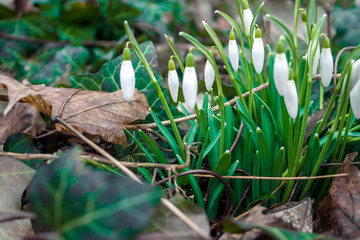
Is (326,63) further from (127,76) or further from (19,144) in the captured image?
(19,144)

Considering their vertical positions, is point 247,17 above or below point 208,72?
above

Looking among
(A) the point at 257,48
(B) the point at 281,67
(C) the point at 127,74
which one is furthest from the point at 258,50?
(C) the point at 127,74

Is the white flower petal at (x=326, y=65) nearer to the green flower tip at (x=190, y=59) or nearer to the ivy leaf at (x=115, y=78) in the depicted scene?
the green flower tip at (x=190, y=59)

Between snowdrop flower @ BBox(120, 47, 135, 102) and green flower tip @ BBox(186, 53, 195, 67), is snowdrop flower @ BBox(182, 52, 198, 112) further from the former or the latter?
snowdrop flower @ BBox(120, 47, 135, 102)

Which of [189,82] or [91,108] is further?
[91,108]

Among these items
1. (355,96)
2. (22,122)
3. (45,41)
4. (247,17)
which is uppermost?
(247,17)

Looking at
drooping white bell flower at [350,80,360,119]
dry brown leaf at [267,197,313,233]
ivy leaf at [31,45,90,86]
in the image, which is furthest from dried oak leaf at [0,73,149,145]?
ivy leaf at [31,45,90,86]

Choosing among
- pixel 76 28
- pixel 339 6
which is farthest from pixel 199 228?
pixel 339 6
